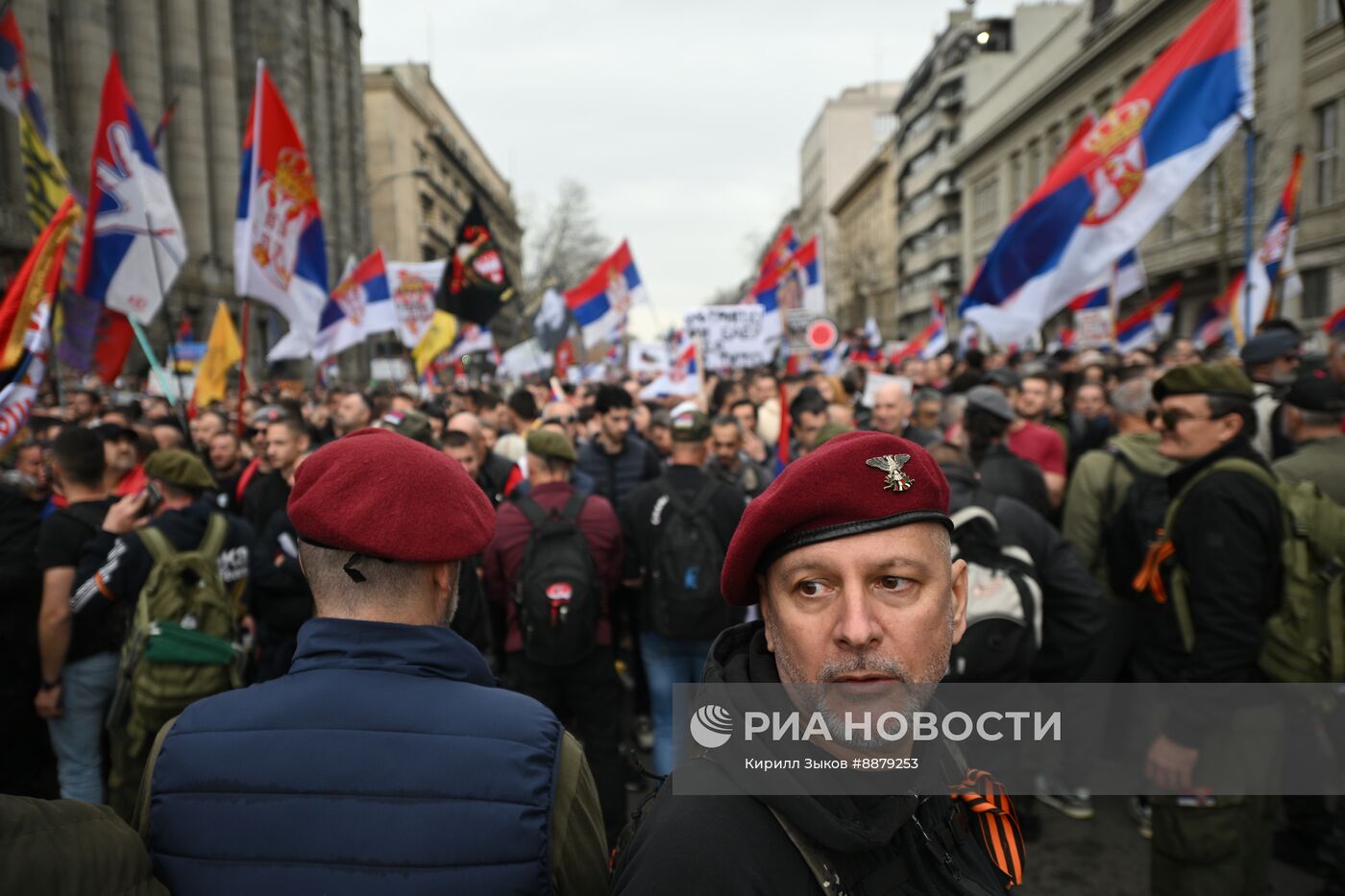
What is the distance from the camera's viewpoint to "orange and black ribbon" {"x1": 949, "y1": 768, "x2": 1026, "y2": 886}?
58.7 inches

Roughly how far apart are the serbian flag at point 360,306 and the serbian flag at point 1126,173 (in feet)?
28.6

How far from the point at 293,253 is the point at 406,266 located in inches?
316

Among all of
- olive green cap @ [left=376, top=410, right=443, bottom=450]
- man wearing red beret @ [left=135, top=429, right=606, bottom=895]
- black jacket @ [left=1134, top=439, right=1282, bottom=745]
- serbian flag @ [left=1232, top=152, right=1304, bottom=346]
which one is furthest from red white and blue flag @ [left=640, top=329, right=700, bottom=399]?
man wearing red beret @ [left=135, top=429, right=606, bottom=895]

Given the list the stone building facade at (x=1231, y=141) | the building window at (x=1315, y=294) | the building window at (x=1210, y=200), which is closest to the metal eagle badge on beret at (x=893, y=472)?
the stone building facade at (x=1231, y=141)

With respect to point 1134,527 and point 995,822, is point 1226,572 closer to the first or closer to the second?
point 1134,527

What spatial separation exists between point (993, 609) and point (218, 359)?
333 inches

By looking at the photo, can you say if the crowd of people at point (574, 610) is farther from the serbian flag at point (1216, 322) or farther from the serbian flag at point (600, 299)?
the serbian flag at point (600, 299)

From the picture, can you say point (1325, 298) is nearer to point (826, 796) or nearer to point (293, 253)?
point (293, 253)

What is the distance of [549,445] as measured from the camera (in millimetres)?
4406

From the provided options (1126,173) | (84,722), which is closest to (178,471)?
(84,722)

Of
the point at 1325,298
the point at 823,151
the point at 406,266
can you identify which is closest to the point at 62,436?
the point at 406,266

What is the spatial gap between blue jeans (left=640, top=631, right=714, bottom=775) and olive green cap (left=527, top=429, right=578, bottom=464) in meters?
1.13

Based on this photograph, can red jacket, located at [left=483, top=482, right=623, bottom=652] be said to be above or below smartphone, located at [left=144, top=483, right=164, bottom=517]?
below

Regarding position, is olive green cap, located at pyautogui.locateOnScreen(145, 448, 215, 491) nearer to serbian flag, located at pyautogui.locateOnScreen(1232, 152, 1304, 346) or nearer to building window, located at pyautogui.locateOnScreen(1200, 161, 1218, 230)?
serbian flag, located at pyautogui.locateOnScreen(1232, 152, 1304, 346)
